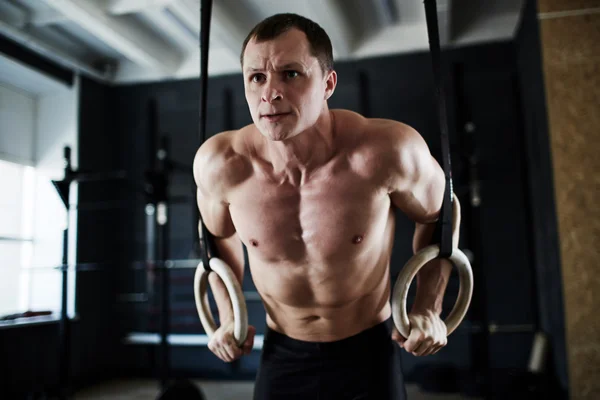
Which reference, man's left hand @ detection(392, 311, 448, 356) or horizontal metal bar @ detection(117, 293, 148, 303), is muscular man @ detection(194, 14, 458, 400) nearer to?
man's left hand @ detection(392, 311, 448, 356)

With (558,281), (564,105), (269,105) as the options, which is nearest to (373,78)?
(564,105)

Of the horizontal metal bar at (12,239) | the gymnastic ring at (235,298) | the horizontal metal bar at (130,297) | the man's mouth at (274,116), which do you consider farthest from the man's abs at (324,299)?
the horizontal metal bar at (130,297)

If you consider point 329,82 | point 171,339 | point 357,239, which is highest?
point 329,82

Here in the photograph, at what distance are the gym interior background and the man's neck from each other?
4.82ft

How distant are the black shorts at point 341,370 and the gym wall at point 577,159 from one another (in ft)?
6.23

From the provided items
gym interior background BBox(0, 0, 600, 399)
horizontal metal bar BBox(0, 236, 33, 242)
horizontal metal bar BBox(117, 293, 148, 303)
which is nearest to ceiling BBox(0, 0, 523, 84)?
gym interior background BBox(0, 0, 600, 399)

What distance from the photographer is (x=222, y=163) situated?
1.19 meters

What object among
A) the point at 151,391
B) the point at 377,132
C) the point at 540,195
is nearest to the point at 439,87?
the point at 377,132

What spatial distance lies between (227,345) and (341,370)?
1.18 ft

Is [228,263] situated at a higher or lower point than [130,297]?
higher

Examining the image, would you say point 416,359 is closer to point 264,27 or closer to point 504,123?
point 504,123

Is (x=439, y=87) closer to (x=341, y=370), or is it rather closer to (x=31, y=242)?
(x=341, y=370)

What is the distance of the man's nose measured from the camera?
0.96m

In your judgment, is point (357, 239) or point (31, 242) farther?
point (31, 242)
